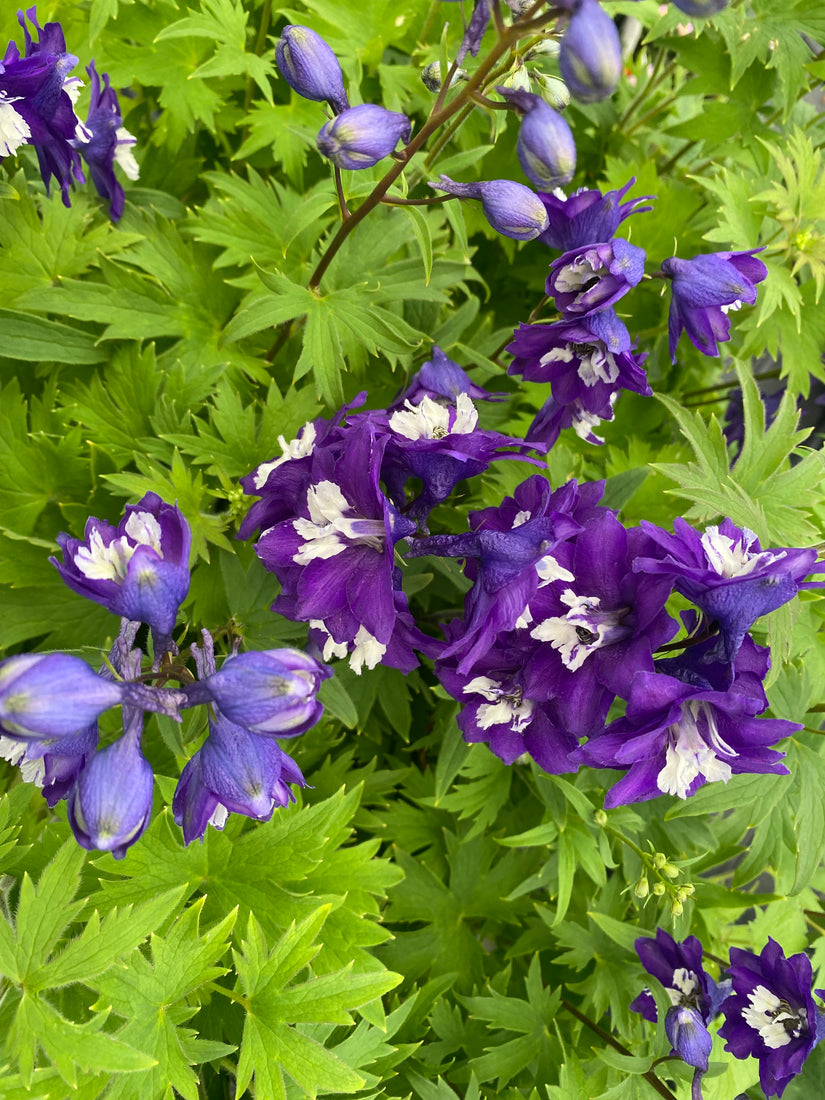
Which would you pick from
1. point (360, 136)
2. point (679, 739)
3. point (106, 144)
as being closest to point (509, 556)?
point (679, 739)

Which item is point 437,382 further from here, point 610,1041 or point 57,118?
point 610,1041

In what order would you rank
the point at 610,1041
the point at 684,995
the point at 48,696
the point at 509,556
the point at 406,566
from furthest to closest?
1. the point at 610,1041
2. the point at 684,995
3. the point at 406,566
4. the point at 509,556
5. the point at 48,696

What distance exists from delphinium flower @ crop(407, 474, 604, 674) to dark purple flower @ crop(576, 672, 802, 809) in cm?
13

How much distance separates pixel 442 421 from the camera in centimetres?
88

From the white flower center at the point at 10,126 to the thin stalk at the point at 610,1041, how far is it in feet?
4.55

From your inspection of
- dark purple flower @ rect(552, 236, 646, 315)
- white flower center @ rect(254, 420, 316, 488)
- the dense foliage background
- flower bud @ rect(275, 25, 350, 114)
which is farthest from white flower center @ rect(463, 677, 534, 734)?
flower bud @ rect(275, 25, 350, 114)

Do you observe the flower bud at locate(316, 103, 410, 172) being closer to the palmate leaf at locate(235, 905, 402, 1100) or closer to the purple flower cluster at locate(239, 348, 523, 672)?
the purple flower cluster at locate(239, 348, 523, 672)

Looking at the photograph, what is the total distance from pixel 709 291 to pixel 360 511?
0.50 m

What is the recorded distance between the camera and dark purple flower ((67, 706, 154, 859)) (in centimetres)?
67

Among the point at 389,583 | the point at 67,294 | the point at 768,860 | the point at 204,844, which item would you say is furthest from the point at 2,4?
the point at 768,860

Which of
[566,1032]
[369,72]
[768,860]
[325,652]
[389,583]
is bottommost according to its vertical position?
[566,1032]

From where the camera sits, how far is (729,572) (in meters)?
0.80

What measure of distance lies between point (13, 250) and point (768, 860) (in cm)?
142

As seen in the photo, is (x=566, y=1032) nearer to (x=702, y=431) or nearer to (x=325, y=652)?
(x=325, y=652)
